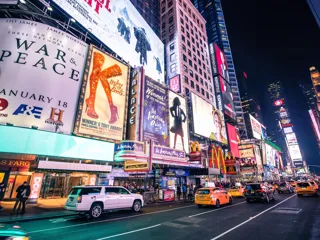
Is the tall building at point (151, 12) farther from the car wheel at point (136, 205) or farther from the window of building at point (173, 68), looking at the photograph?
the car wheel at point (136, 205)

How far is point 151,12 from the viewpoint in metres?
60.5

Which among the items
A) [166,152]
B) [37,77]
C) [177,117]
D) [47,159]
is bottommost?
[47,159]

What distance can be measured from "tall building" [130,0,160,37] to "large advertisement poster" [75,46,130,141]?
38.6 metres

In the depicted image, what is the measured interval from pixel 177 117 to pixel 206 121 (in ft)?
41.1

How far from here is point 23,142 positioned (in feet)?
49.1

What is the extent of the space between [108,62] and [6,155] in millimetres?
15909

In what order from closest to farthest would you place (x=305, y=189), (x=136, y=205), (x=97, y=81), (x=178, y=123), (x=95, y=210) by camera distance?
(x=95, y=210)
(x=136, y=205)
(x=305, y=189)
(x=97, y=81)
(x=178, y=123)

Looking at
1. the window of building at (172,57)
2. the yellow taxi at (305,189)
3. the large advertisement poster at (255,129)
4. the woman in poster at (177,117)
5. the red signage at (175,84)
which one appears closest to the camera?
the yellow taxi at (305,189)

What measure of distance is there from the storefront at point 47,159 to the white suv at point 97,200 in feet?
22.7

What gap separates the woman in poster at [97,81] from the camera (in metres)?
20.6

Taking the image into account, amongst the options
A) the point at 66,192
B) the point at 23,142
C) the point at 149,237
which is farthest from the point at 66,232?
the point at 66,192

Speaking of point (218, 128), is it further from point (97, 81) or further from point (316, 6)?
point (316, 6)

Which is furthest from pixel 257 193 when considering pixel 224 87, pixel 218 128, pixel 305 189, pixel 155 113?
pixel 224 87

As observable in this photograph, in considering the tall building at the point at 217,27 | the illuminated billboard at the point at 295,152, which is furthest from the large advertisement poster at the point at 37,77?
the illuminated billboard at the point at 295,152
